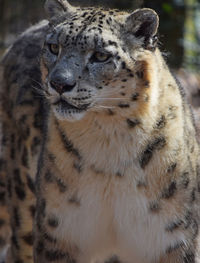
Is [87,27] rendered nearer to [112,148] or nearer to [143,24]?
[143,24]

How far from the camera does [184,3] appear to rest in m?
11.4

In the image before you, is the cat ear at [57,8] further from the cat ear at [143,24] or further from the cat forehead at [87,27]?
the cat ear at [143,24]

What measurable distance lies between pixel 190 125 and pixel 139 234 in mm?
1020

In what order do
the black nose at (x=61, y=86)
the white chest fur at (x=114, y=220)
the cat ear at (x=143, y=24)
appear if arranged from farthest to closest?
the white chest fur at (x=114, y=220)
the cat ear at (x=143, y=24)
the black nose at (x=61, y=86)

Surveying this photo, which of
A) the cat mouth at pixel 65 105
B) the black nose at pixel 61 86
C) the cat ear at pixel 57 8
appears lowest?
the cat mouth at pixel 65 105

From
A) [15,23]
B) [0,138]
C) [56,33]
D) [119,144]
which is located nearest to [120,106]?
[119,144]

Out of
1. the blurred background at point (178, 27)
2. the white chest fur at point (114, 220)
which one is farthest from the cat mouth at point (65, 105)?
the blurred background at point (178, 27)

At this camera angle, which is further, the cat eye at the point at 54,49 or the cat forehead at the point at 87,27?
the cat eye at the point at 54,49

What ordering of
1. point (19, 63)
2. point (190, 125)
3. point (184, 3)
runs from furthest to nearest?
point (184, 3) → point (19, 63) → point (190, 125)

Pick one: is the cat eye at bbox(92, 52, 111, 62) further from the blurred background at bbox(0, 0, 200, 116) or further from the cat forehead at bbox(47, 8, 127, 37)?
the blurred background at bbox(0, 0, 200, 116)

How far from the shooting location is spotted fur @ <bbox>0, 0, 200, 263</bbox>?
15.6 feet

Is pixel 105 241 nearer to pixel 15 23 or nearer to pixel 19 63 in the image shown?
pixel 19 63

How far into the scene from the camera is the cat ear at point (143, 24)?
4.94 m

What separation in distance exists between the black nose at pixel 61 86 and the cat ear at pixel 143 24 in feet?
2.20
